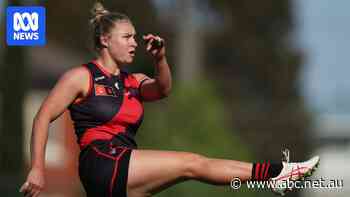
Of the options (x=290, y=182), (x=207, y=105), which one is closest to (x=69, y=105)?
(x=290, y=182)

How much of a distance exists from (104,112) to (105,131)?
14 cm

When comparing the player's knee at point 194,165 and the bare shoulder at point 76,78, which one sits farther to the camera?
the bare shoulder at point 76,78

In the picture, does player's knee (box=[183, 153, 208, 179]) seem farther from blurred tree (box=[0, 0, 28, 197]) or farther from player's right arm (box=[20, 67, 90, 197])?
blurred tree (box=[0, 0, 28, 197])

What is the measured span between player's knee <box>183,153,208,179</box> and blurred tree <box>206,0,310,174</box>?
104ft

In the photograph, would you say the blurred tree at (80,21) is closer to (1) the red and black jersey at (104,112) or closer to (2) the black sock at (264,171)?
(1) the red and black jersey at (104,112)

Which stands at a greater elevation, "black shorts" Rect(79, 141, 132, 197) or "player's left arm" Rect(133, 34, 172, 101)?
"player's left arm" Rect(133, 34, 172, 101)

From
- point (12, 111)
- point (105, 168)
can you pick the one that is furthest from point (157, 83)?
point (12, 111)

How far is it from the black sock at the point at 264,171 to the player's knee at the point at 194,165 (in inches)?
13.3

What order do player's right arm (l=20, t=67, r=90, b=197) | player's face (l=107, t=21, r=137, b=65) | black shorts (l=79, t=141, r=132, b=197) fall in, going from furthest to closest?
player's face (l=107, t=21, r=137, b=65) → black shorts (l=79, t=141, r=132, b=197) → player's right arm (l=20, t=67, r=90, b=197)

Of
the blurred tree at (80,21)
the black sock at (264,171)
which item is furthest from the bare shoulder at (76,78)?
the blurred tree at (80,21)

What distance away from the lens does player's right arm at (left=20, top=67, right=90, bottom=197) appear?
7.41 meters

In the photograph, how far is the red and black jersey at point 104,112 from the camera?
7.92 metres

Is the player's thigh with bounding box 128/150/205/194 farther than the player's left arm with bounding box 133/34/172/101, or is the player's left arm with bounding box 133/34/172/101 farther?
the player's left arm with bounding box 133/34/172/101

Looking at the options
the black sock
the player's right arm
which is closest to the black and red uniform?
the player's right arm
